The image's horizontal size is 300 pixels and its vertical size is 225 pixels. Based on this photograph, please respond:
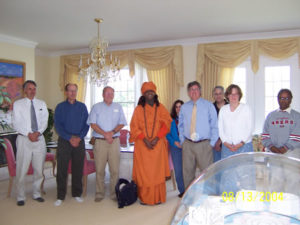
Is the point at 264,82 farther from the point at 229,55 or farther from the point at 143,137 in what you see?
the point at 143,137

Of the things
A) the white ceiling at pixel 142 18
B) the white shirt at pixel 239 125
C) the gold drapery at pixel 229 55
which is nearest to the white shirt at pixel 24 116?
the white ceiling at pixel 142 18

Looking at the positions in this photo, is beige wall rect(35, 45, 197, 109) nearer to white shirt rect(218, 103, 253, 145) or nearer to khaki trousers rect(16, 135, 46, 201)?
khaki trousers rect(16, 135, 46, 201)

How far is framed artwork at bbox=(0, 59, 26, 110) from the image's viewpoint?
600 centimetres

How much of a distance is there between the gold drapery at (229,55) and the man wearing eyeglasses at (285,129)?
2.49 m

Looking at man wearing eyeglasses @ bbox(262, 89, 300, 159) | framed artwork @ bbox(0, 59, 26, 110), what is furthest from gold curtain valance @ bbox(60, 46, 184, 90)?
man wearing eyeglasses @ bbox(262, 89, 300, 159)

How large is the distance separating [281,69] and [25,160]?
503 centimetres

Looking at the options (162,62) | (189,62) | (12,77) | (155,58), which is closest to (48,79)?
(12,77)

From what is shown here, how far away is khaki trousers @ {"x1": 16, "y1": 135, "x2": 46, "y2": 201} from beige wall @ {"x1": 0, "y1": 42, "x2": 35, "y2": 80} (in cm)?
302

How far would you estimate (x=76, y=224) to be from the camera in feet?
10.5

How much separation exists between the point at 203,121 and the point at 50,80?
5.55 m

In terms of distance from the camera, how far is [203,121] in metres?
3.62

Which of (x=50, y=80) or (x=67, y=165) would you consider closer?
(x=67, y=165)

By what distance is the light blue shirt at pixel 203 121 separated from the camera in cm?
360

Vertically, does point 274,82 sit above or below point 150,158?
above
